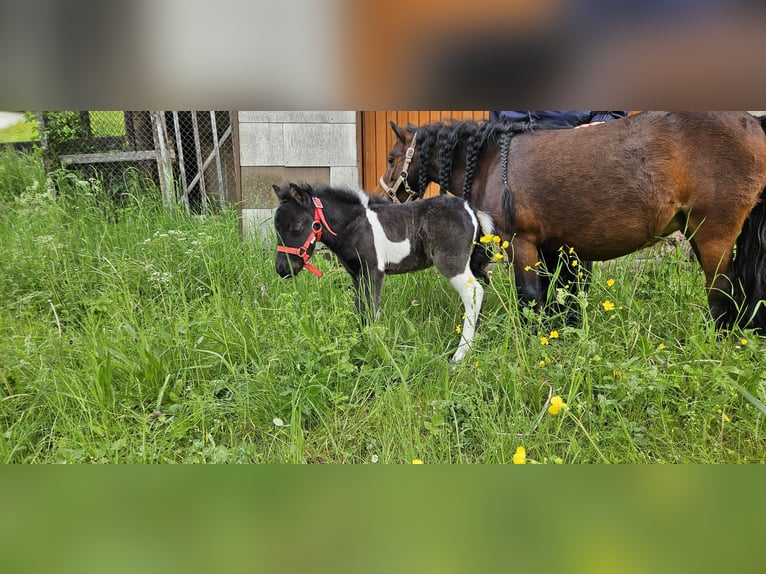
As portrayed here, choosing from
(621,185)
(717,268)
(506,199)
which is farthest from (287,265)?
→ (717,268)

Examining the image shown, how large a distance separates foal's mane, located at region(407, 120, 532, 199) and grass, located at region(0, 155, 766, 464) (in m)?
0.76

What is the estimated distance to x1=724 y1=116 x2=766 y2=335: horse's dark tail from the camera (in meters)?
2.19

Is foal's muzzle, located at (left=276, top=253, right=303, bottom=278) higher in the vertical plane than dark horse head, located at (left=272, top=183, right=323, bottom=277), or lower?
lower

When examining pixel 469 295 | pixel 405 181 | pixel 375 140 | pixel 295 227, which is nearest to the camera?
pixel 295 227

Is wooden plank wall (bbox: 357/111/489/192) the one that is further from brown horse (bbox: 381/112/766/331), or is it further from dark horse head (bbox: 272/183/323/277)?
dark horse head (bbox: 272/183/323/277)

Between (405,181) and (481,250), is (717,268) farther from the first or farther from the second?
(405,181)

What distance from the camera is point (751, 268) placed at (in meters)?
2.21

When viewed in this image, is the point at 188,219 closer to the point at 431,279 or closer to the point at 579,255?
the point at 431,279

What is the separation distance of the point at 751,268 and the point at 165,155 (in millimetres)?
3902

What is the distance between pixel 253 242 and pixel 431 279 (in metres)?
1.01

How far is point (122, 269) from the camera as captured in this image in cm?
234
